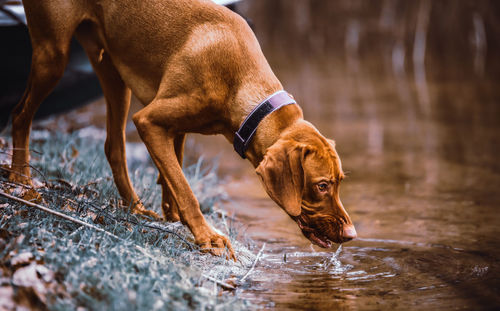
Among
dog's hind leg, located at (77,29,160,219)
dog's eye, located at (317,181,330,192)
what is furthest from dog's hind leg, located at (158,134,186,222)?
dog's eye, located at (317,181,330,192)

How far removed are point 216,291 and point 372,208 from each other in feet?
7.51

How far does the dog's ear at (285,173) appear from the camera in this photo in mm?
3213

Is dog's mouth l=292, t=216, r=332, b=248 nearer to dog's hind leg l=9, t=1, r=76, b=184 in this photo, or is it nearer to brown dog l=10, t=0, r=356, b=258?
brown dog l=10, t=0, r=356, b=258

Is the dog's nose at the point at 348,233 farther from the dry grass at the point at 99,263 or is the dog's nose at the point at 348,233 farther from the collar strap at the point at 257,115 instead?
the collar strap at the point at 257,115

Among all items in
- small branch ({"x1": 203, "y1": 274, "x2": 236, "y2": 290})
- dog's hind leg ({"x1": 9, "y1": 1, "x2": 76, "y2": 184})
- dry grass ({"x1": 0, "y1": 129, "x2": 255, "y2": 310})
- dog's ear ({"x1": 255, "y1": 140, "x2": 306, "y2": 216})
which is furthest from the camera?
dog's hind leg ({"x1": 9, "y1": 1, "x2": 76, "y2": 184})

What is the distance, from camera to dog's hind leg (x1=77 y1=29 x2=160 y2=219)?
13.7 ft

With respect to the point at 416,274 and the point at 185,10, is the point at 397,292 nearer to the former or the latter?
the point at 416,274

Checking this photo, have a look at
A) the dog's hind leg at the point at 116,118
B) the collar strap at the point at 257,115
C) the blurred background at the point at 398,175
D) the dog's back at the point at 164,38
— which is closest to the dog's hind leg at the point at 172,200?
the dog's hind leg at the point at 116,118

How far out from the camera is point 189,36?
11.9 feet

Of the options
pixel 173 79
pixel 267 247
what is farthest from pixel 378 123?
pixel 173 79

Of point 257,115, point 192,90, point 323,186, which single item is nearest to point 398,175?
point 323,186

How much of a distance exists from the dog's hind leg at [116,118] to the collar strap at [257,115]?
969 mm

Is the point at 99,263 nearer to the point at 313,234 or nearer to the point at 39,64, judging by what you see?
the point at 313,234

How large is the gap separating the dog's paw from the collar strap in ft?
1.74
